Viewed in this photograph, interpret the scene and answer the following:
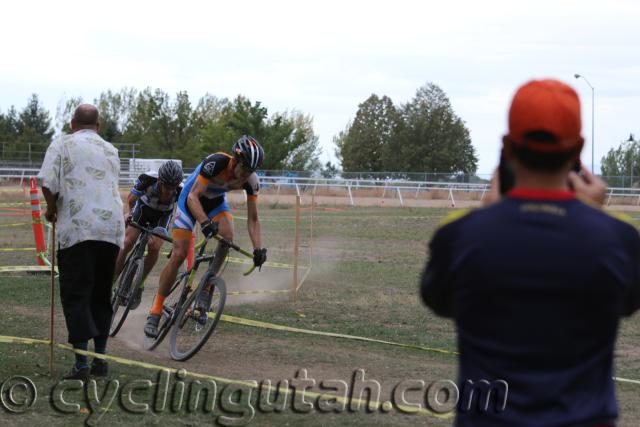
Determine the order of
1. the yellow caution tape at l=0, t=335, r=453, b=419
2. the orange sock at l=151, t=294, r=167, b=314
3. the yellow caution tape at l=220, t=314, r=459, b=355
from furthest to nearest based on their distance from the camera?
the yellow caution tape at l=220, t=314, r=459, b=355
the orange sock at l=151, t=294, r=167, b=314
the yellow caution tape at l=0, t=335, r=453, b=419

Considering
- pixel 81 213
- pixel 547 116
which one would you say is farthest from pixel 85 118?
pixel 547 116

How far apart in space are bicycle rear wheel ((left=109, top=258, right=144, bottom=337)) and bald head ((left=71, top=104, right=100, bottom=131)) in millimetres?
2895

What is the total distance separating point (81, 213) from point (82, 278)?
48cm

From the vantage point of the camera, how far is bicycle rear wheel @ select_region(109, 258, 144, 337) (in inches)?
398

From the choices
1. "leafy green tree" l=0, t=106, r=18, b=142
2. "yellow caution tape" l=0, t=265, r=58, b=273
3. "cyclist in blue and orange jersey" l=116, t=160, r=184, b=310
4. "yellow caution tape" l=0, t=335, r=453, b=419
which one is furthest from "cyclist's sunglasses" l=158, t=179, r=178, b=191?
"leafy green tree" l=0, t=106, r=18, b=142

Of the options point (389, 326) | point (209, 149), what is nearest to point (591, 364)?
point (389, 326)

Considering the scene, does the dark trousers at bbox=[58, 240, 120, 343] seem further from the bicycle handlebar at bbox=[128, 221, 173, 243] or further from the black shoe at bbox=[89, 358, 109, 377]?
the bicycle handlebar at bbox=[128, 221, 173, 243]

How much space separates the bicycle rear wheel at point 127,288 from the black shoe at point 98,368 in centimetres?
237

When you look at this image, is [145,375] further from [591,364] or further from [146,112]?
[146,112]

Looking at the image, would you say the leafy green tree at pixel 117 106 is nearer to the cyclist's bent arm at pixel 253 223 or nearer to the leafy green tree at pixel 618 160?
the leafy green tree at pixel 618 160

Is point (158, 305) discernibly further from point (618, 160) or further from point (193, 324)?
point (618, 160)

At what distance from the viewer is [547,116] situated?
100 inches

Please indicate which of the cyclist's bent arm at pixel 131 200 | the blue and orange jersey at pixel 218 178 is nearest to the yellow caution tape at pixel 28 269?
the cyclist's bent arm at pixel 131 200

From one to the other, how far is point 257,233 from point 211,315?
39.5 inches
